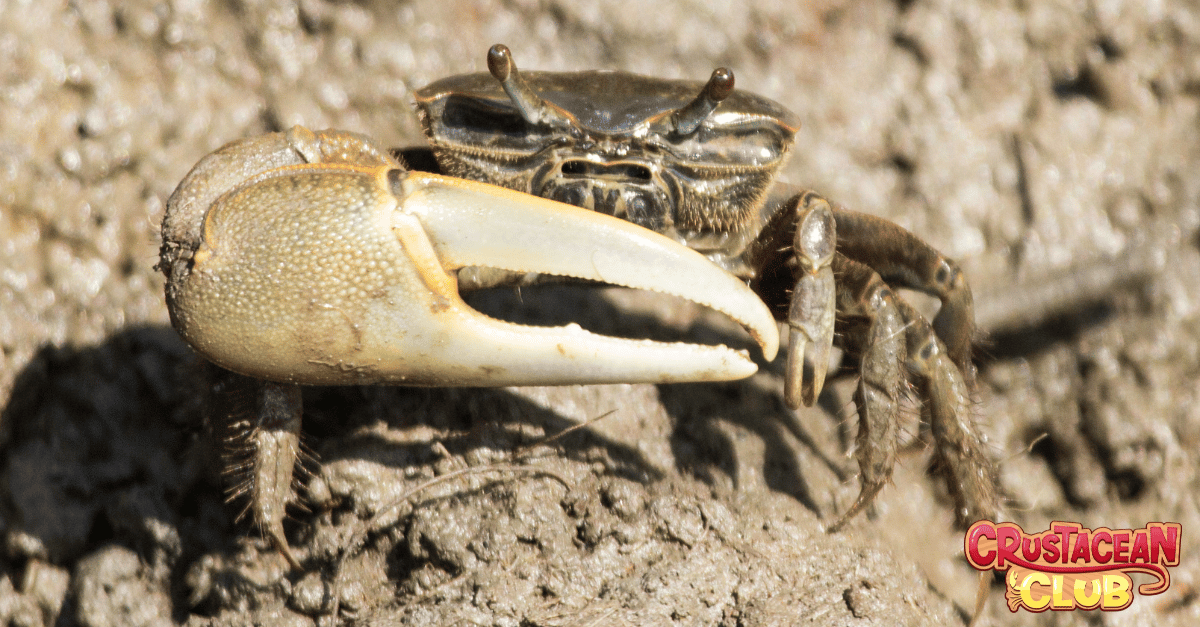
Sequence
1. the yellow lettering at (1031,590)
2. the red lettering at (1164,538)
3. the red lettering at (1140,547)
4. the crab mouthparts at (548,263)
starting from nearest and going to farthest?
the crab mouthparts at (548,263), the yellow lettering at (1031,590), the red lettering at (1140,547), the red lettering at (1164,538)

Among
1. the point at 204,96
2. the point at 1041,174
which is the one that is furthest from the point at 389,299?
the point at 1041,174

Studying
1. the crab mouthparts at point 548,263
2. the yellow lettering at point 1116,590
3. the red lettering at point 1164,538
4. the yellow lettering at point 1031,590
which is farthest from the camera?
the red lettering at point 1164,538

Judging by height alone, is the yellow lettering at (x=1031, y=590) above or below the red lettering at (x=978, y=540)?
below

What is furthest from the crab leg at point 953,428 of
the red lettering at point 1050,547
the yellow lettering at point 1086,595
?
the yellow lettering at point 1086,595

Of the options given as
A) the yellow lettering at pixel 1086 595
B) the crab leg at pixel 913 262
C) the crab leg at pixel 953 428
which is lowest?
the yellow lettering at pixel 1086 595

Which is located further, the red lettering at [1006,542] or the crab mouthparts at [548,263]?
the red lettering at [1006,542]

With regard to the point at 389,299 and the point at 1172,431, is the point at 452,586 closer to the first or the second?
the point at 389,299

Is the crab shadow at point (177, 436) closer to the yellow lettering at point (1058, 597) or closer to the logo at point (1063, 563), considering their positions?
the logo at point (1063, 563)

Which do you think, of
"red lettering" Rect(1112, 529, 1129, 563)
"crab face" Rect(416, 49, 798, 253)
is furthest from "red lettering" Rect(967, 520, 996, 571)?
"crab face" Rect(416, 49, 798, 253)
